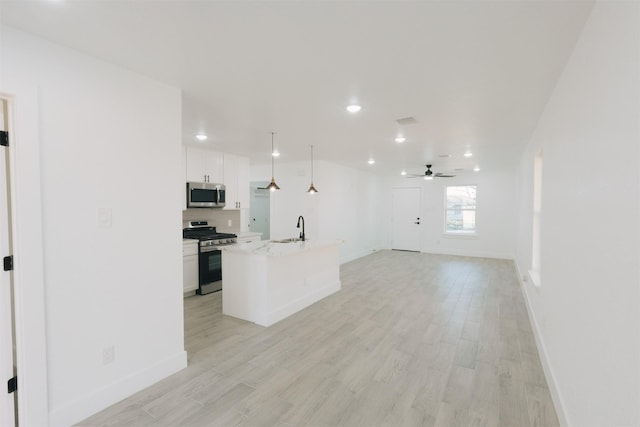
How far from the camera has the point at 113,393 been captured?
2.21 metres

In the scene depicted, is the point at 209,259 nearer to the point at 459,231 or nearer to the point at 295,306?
the point at 295,306

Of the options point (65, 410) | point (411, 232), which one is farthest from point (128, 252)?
point (411, 232)

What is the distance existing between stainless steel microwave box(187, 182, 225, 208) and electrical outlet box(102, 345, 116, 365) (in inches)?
124

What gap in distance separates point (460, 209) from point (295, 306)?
6826mm

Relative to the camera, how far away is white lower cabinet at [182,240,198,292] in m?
4.69

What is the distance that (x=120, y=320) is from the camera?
2.26m

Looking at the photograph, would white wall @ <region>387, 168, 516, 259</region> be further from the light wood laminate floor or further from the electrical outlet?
the electrical outlet

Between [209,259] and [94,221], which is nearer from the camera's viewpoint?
[94,221]

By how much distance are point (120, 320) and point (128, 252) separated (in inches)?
20.1

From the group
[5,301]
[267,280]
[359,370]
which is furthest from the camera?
[267,280]

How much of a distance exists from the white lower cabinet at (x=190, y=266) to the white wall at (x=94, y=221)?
2.18 m

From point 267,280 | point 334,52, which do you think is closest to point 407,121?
point 334,52

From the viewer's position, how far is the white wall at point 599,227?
3.58ft

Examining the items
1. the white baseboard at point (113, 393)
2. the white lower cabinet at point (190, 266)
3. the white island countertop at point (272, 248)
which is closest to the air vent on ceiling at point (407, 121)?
the white island countertop at point (272, 248)
